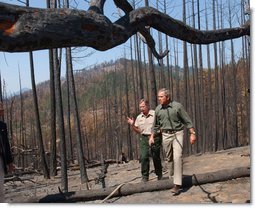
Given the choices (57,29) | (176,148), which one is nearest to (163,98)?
(176,148)

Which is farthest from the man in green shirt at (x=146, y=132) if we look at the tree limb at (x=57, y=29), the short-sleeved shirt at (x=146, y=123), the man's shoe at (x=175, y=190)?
the tree limb at (x=57, y=29)

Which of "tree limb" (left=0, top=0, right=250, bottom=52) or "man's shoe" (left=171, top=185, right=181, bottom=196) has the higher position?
"tree limb" (left=0, top=0, right=250, bottom=52)

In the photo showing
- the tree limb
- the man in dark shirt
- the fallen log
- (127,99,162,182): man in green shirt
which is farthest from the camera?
(127,99,162,182): man in green shirt

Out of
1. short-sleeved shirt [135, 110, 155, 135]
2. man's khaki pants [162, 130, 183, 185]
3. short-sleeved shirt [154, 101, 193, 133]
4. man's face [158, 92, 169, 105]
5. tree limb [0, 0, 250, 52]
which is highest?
tree limb [0, 0, 250, 52]

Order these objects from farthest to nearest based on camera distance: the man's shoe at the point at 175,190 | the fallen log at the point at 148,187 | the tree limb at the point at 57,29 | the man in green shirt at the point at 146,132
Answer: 1. the man in green shirt at the point at 146,132
2. the fallen log at the point at 148,187
3. the man's shoe at the point at 175,190
4. the tree limb at the point at 57,29

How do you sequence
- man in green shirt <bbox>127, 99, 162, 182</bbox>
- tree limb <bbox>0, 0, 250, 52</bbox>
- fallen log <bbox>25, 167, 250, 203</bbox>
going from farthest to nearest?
man in green shirt <bbox>127, 99, 162, 182</bbox>, fallen log <bbox>25, 167, 250, 203</bbox>, tree limb <bbox>0, 0, 250, 52</bbox>

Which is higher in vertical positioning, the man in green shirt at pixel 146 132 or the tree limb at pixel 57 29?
the tree limb at pixel 57 29

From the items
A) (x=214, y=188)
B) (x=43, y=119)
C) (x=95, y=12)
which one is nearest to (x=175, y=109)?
(x=214, y=188)

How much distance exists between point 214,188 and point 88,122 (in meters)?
15.0

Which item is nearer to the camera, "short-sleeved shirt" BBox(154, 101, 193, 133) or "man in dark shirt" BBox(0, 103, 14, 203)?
"man in dark shirt" BBox(0, 103, 14, 203)

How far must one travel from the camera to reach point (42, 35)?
1.19 metres

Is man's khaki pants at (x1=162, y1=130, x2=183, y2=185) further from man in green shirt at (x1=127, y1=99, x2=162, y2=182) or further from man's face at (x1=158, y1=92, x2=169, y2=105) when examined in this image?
man in green shirt at (x1=127, y1=99, x2=162, y2=182)

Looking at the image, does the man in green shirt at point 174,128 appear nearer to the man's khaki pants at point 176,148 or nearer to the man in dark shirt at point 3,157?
the man's khaki pants at point 176,148

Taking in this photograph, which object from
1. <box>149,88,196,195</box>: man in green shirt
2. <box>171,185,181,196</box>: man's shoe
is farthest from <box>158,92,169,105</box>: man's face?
<box>171,185,181,196</box>: man's shoe
